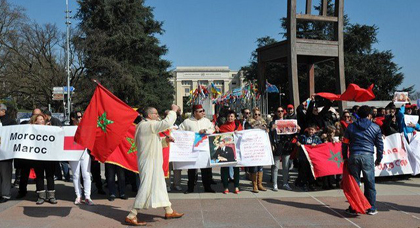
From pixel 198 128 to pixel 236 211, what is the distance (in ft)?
7.40

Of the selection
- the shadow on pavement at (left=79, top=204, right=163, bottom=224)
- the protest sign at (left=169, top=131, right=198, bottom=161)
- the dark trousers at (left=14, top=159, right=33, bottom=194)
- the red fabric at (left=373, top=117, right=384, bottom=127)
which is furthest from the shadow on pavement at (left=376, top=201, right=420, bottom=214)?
the dark trousers at (left=14, top=159, right=33, bottom=194)

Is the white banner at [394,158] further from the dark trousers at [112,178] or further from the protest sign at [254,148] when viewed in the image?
the dark trousers at [112,178]

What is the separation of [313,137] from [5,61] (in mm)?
29201

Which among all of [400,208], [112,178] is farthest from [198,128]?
[400,208]

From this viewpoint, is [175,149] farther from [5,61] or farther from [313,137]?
[5,61]

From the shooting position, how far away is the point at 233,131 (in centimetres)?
807

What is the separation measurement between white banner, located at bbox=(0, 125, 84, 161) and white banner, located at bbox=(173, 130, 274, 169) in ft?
7.04

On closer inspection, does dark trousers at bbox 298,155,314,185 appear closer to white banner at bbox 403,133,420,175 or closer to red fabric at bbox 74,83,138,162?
white banner at bbox 403,133,420,175

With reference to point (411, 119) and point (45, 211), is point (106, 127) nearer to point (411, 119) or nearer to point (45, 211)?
point (45, 211)

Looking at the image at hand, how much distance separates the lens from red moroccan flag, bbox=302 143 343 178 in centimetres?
789

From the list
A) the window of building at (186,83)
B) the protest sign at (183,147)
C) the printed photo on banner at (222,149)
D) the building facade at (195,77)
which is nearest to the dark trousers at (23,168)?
the protest sign at (183,147)

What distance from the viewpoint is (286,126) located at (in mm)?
8180

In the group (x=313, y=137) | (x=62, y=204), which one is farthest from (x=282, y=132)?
(x=62, y=204)

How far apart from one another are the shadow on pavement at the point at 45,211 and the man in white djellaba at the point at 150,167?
4.92 ft
